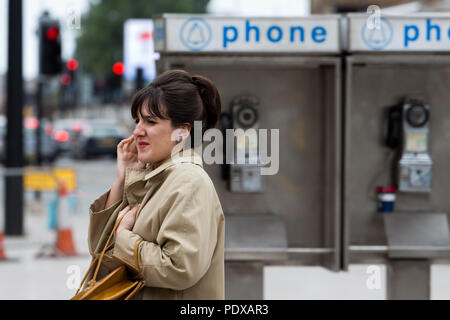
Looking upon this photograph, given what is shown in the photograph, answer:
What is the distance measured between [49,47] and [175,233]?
9298mm

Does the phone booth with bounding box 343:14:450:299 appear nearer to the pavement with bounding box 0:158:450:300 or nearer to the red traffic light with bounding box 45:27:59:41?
the pavement with bounding box 0:158:450:300

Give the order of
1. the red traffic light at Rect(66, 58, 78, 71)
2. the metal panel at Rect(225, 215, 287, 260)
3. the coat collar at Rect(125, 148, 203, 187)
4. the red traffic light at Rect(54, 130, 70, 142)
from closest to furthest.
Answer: the coat collar at Rect(125, 148, 203, 187) → the metal panel at Rect(225, 215, 287, 260) → the red traffic light at Rect(66, 58, 78, 71) → the red traffic light at Rect(54, 130, 70, 142)

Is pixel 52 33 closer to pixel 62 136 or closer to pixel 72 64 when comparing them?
pixel 72 64

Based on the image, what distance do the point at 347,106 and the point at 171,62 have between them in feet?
3.60

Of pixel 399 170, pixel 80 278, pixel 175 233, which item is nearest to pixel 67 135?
pixel 80 278

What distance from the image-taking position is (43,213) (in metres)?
11.9

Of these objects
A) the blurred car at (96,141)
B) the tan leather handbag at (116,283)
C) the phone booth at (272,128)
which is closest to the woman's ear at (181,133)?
the tan leather handbag at (116,283)

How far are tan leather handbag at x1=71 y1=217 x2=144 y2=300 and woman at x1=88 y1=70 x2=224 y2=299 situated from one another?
2 centimetres

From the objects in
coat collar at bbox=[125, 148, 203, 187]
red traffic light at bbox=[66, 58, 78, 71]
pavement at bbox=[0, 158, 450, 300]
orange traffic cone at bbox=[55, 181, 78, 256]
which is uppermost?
red traffic light at bbox=[66, 58, 78, 71]

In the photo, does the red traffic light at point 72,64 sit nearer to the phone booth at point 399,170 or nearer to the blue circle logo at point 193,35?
the phone booth at point 399,170

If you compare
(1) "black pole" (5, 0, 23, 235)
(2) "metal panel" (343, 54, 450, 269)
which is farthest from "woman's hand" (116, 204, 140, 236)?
(1) "black pole" (5, 0, 23, 235)

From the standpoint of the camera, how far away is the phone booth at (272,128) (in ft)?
15.0

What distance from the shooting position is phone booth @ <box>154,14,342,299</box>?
4566 millimetres
